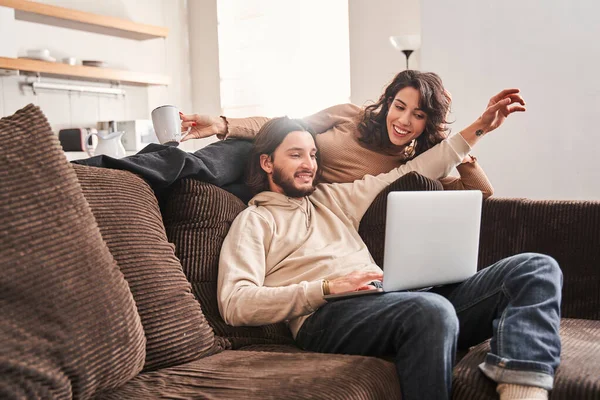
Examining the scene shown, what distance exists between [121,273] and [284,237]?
1.80 ft

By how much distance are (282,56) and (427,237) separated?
11.4ft

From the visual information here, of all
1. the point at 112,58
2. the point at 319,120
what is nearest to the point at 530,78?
the point at 319,120

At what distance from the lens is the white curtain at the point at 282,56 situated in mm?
4438

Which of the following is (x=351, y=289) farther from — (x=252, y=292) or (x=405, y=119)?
(x=405, y=119)

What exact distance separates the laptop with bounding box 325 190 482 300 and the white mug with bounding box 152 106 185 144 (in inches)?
34.1

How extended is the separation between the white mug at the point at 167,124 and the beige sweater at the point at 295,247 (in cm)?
42

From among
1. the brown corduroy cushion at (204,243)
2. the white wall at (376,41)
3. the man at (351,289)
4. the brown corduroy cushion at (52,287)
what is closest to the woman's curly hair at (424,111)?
the man at (351,289)

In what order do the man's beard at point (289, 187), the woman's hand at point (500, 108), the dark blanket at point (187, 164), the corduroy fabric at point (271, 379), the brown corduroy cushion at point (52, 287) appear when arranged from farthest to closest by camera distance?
the woman's hand at point (500, 108) < the man's beard at point (289, 187) < the dark blanket at point (187, 164) < the corduroy fabric at point (271, 379) < the brown corduroy cushion at point (52, 287)

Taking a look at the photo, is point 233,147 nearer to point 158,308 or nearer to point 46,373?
point 158,308

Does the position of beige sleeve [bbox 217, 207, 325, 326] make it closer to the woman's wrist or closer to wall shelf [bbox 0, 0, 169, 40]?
the woman's wrist

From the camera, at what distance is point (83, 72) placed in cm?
420

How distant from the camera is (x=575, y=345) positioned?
1.47 m

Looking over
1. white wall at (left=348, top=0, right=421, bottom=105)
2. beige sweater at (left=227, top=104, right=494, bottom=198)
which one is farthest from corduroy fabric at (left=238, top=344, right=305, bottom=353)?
white wall at (left=348, top=0, right=421, bottom=105)

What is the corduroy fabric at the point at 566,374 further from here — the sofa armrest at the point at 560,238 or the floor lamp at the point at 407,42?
the floor lamp at the point at 407,42
